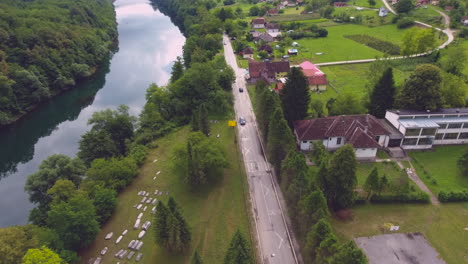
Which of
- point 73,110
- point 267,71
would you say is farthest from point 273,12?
point 73,110

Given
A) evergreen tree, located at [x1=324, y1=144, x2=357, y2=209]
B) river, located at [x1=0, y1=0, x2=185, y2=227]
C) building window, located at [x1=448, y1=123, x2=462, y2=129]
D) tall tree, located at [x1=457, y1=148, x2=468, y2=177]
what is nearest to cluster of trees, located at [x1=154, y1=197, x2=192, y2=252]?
evergreen tree, located at [x1=324, y1=144, x2=357, y2=209]

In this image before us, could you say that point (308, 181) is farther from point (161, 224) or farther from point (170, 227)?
point (161, 224)

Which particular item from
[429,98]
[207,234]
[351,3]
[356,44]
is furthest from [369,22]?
[207,234]

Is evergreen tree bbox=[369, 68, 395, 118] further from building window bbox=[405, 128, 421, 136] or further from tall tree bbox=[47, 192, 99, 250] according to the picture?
tall tree bbox=[47, 192, 99, 250]

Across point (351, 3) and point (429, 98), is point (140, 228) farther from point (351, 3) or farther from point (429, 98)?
point (351, 3)

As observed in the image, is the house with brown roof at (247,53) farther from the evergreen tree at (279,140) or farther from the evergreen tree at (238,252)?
the evergreen tree at (238,252)

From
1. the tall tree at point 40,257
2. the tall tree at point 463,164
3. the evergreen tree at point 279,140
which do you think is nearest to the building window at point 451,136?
the tall tree at point 463,164
